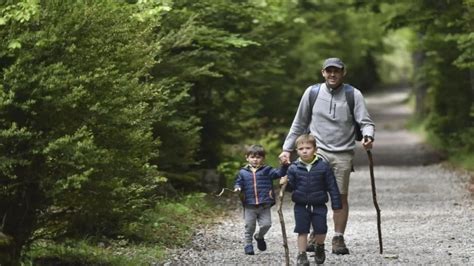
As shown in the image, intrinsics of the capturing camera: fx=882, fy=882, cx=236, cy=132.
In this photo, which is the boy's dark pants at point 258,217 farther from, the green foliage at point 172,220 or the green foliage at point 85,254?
the green foliage at point 172,220

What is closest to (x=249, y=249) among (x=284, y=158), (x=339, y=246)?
→ (x=339, y=246)

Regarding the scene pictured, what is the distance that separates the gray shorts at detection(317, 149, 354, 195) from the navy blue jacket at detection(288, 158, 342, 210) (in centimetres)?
56

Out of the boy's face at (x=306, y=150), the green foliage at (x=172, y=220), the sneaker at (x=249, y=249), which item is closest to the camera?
the boy's face at (x=306, y=150)

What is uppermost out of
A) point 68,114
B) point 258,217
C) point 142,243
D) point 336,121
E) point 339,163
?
point 68,114

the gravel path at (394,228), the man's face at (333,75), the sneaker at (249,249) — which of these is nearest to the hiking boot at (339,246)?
the gravel path at (394,228)

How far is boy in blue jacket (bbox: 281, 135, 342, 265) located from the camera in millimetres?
8602

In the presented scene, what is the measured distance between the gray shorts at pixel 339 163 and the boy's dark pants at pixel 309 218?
2.04ft

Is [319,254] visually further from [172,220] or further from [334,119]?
[172,220]

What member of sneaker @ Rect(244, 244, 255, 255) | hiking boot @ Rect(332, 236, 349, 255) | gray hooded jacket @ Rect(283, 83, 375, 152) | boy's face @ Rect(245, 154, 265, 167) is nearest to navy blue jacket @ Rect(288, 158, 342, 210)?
gray hooded jacket @ Rect(283, 83, 375, 152)

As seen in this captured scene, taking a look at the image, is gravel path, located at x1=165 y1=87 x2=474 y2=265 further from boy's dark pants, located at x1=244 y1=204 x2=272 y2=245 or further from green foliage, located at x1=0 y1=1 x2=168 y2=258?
green foliage, located at x1=0 y1=1 x2=168 y2=258

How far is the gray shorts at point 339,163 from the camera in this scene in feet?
30.2

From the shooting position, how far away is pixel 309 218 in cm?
871

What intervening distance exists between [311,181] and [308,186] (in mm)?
57

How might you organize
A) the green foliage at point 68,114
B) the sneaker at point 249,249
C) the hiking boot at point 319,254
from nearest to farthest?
the green foliage at point 68,114 → the hiking boot at point 319,254 → the sneaker at point 249,249
